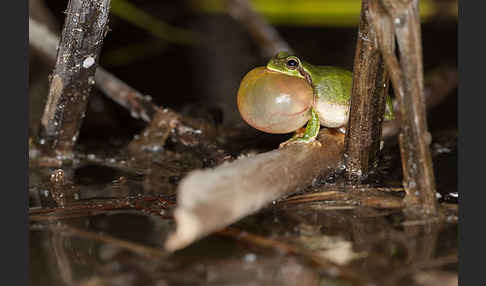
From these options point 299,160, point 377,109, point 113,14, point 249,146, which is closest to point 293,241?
point 299,160

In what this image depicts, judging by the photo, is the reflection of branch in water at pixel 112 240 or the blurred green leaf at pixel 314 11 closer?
the reflection of branch in water at pixel 112 240

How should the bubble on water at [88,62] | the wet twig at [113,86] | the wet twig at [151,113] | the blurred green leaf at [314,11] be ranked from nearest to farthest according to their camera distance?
the bubble on water at [88,62] → the wet twig at [151,113] → the wet twig at [113,86] → the blurred green leaf at [314,11]

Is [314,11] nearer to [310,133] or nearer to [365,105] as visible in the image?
[310,133]

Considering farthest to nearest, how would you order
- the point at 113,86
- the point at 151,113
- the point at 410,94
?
1. the point at 113,86
2. the point at 151,113
3. the point at 410,94

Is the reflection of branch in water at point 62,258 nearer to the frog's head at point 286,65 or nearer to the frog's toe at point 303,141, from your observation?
the frog's toe at point 303,141

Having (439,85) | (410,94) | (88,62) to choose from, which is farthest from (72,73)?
(439,85)

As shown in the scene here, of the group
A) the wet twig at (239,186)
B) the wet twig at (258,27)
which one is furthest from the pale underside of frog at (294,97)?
the wet twig at (258,27)
